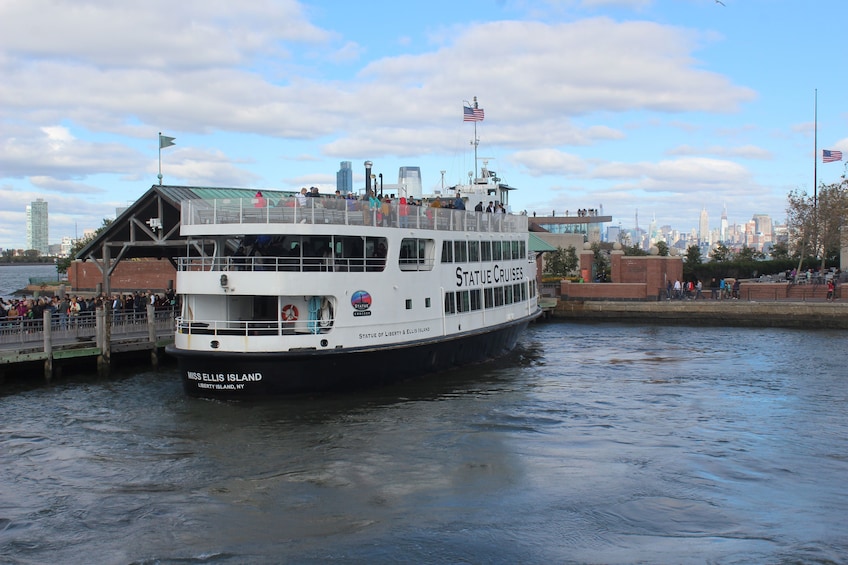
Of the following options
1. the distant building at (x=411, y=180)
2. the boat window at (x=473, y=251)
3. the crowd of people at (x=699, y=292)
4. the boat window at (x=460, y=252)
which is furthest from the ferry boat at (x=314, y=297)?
the crowd of people at (x=699, y=292)

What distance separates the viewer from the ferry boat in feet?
73.4

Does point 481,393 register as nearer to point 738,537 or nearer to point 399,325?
point 399,325

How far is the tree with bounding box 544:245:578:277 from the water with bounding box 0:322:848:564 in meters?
39.8

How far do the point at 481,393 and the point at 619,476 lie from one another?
9060 mm

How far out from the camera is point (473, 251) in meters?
30.7

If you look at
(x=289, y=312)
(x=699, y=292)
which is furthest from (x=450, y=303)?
(x=699, y=292)

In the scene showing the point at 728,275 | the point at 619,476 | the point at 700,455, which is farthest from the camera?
the point at 728,275

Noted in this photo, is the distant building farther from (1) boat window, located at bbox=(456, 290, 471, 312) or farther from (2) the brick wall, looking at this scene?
(2) the brick wall

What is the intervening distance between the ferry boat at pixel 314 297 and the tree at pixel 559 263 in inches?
1568

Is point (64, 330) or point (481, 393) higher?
point (64, 330)

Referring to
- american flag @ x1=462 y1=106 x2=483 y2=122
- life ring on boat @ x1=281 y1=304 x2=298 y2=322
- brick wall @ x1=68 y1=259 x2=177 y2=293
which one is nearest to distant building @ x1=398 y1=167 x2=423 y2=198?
american flag @ x1=462 y1=106 x2=483 y2=122

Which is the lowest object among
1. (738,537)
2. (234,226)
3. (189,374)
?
(738,537)

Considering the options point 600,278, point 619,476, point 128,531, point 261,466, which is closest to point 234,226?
point 261,466

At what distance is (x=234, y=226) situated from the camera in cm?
2295
